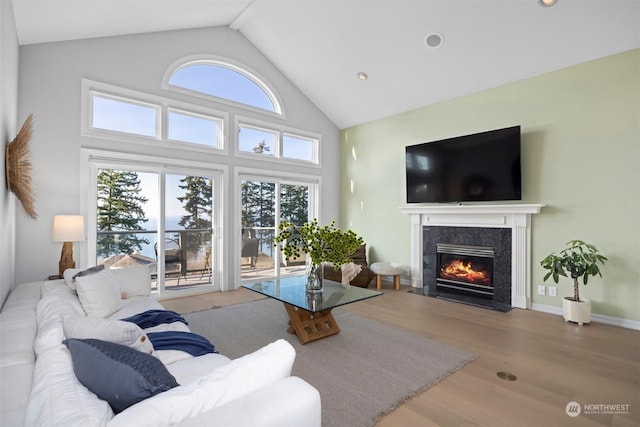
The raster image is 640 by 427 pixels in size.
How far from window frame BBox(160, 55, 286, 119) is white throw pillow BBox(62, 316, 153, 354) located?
3.93 m

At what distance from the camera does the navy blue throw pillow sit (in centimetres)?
98

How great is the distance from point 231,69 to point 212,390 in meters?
5.30

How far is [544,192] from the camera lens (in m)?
4.00

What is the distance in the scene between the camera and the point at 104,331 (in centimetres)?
138

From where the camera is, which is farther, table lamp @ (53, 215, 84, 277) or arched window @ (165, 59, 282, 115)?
arched window @ (165, 59, 282, 115)

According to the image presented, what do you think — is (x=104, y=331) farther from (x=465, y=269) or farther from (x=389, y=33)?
(x=465, y=269)

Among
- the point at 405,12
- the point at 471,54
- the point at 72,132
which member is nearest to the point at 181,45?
the point at 72,132

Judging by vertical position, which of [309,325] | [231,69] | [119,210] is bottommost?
[309,325]

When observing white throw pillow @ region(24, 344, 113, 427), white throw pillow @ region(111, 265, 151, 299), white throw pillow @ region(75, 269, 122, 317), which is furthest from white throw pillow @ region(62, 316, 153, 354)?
white throw pillow @ region(111, 265, 151, 299)

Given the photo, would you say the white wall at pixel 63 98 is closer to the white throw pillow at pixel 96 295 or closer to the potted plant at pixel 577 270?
the white throw pillow at pixel 96 295

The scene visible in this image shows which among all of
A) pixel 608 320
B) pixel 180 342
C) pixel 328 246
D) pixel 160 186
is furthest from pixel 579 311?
pixel 160 186

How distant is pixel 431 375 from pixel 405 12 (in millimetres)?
4035

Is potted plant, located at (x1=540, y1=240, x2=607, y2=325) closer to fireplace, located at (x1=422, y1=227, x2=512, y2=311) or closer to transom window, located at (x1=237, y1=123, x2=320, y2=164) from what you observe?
fireplace, located at (x1=422, y1=227, x2=512, y2=311)

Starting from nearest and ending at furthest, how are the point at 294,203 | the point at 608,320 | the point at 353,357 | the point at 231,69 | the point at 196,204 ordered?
the point at 353,357
the point at 608,320
the point at 196,204
the point at 231,69
the point at 294,203
